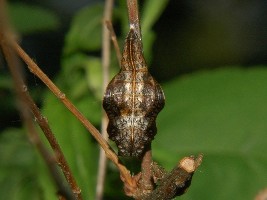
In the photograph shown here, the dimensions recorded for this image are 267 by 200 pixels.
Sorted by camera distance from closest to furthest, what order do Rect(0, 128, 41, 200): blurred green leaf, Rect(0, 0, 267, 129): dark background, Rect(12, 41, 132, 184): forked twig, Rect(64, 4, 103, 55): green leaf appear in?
Rect(12, 41, 132, 184): forked twig
Rect(0, 128, 41, 200): blurred green leaf
Rect(64, 4, 103, 55): green leaf
Rect(0, 0, 267, 129): dark background

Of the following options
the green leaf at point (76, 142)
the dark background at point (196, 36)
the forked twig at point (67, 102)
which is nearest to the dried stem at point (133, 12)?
the forked twig at point (67, 102)

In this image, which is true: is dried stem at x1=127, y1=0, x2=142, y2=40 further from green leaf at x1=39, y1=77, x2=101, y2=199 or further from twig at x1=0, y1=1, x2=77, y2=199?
green leaf at x1=39, y1=77, x2=101, y2=199

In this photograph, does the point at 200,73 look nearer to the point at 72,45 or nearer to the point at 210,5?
the point at 72,45

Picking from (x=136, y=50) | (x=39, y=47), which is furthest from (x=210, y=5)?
(x=136, y=50)

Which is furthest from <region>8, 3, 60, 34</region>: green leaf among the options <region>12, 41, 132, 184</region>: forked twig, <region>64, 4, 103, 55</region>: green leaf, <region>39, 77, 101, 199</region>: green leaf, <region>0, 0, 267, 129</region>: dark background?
<region>12, 41, 132, 184</region>: forked twig

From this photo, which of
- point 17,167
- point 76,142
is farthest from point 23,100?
point 17,167

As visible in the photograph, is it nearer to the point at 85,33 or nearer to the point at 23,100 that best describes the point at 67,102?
the point at 23,100

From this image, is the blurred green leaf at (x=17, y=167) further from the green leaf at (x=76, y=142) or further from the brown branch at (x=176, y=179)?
the brown branch at (x=176, y=179)
